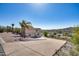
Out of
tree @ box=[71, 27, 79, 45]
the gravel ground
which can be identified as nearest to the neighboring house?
the gravel ground

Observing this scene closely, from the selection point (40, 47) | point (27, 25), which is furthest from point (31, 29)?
point (40, 47)

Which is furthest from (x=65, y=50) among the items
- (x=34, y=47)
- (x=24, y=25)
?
(x=24, y=25)

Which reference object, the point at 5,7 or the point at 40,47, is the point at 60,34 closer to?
the point at 40,47

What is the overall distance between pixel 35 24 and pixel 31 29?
3.6 inches

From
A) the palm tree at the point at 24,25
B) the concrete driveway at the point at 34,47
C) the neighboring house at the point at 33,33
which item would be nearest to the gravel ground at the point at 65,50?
the concrete driveway at the point at 34,47

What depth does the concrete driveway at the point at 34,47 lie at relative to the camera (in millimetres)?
3131

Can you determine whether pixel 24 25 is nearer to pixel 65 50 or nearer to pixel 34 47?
pixel 34 47

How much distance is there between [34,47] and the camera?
3.17 metres

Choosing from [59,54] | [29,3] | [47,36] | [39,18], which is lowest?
[59,54]

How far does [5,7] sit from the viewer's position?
314 centimetres

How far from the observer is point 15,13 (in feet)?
10.4

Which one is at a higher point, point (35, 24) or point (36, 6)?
point (36, 6)

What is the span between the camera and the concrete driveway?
3.13 m

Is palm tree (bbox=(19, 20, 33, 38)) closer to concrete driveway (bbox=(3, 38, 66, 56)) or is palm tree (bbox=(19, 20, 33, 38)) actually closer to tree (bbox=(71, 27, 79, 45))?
concrete driveway (bbox=(3, 38, 66, 56))
